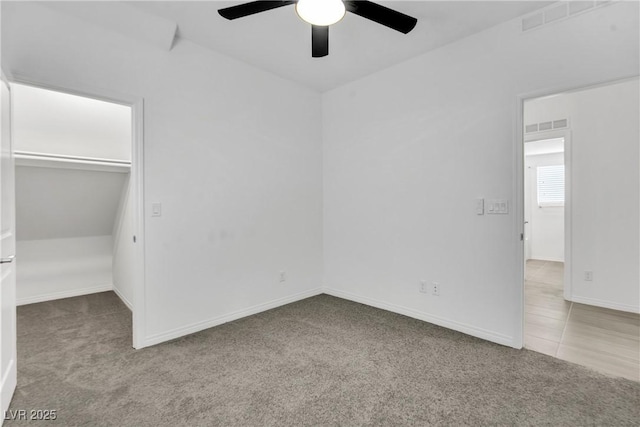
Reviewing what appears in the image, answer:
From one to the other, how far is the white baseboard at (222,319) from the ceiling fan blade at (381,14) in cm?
281

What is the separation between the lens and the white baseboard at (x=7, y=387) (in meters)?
1.68

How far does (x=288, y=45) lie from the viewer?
114 inches

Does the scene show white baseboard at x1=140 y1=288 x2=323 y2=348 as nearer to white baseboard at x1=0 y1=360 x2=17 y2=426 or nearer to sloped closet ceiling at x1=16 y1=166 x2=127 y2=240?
white baseboard at x1=0 y1=360 x2=17 y2=426

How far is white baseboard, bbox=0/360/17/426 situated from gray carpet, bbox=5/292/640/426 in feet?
0.19

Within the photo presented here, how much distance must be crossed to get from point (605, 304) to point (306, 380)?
3.57 m

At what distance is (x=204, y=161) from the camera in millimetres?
2941

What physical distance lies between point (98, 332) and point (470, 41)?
4272 mm

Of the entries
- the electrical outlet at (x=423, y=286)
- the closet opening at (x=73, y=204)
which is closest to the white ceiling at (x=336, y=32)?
the closet opening at (x=73, y=204)

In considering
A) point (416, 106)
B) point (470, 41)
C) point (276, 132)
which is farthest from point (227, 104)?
point (470, 41)

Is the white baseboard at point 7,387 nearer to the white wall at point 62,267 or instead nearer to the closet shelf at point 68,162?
the closet shelf at point 68,162

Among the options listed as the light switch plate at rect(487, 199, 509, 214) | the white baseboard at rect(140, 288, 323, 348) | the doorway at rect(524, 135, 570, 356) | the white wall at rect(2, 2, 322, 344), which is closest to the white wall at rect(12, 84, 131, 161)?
the white wall at rect(2, 2, 322, 344)

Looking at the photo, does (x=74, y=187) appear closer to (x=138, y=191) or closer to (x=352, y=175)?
(x=138, y=191)

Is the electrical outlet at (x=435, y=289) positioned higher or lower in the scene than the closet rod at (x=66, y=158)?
lower

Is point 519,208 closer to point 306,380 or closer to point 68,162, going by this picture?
point 306,380
